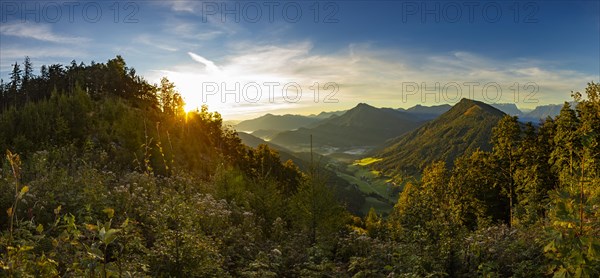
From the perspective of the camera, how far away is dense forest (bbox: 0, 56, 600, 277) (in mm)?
3580

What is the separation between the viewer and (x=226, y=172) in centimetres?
1548

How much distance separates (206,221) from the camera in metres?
9.48

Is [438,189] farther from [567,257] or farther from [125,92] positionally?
[125,92]

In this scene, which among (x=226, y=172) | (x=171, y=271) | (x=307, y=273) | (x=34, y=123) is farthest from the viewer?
(x=34, y=123)

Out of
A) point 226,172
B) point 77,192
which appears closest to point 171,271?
point 77,192

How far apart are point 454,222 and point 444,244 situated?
1.35m

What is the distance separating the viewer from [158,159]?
724 inches

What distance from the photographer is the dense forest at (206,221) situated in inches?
141

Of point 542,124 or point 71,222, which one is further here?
point 542,124

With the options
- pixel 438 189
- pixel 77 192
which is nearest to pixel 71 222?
pixel 77 192

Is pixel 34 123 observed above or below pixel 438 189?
above

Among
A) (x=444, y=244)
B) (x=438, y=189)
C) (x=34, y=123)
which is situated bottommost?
(x=444, y=244)

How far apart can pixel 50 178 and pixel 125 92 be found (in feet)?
156

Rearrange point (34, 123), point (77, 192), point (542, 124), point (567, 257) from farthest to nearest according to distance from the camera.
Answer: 1. point (542, 124)
2. point (34, 123)
3. point (77, 192)
4. point (567, 257)
